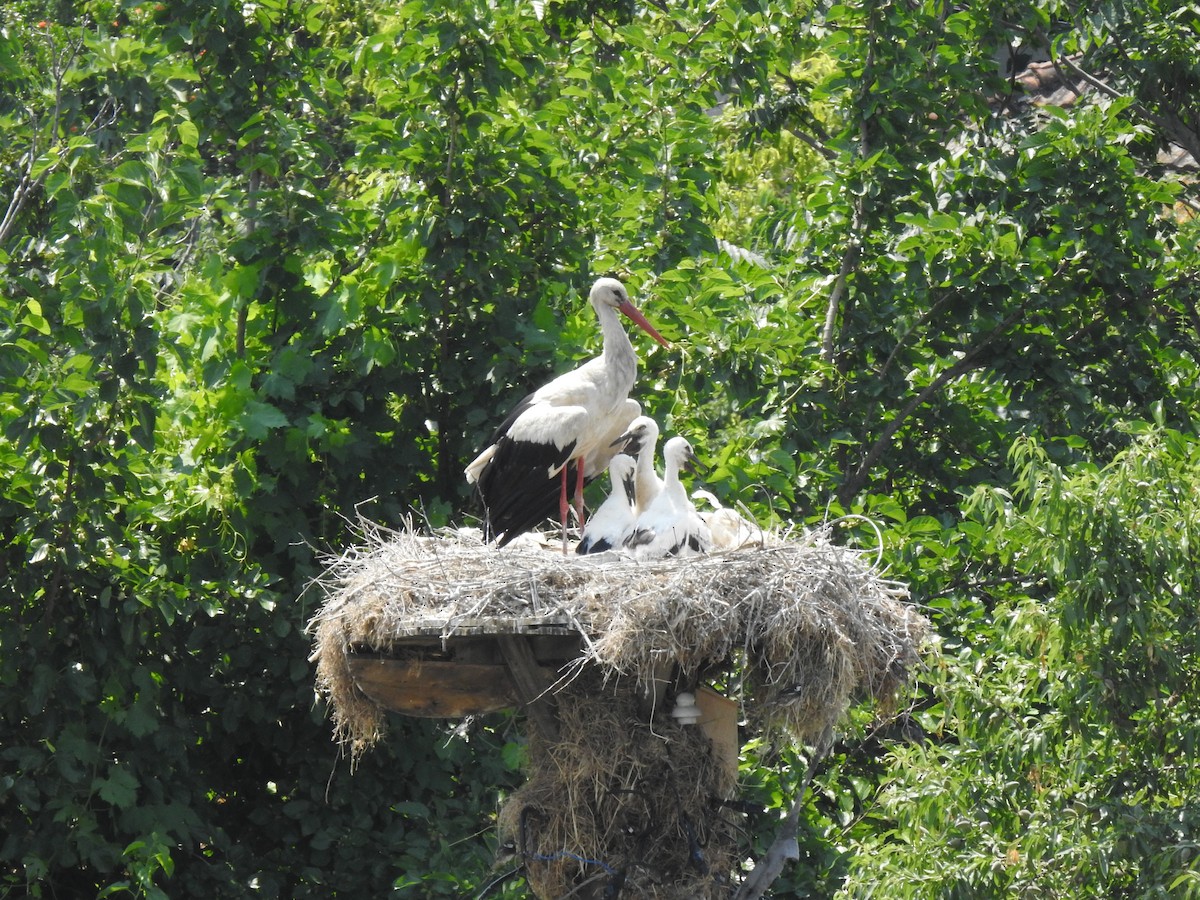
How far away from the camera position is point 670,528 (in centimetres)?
704

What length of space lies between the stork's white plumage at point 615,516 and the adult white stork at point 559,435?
0.14 m

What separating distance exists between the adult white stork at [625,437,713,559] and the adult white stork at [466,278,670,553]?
0.49 meters

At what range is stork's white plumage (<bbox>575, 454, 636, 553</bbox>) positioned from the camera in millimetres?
7356

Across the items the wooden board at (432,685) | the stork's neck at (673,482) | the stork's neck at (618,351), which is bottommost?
the wooden board at (432,685)

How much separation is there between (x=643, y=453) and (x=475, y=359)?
186 cm

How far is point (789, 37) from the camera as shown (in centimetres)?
1092

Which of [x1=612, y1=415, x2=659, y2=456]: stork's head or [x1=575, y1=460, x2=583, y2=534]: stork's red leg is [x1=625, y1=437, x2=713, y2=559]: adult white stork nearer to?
[x1=612, y1=415, x2=659, y2=456]: stork's head

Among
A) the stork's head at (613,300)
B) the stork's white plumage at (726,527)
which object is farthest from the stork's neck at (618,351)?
the stork's white plumage at (726,527)

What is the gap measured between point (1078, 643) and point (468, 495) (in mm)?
3624

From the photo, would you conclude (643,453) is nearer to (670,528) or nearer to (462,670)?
(670,528)

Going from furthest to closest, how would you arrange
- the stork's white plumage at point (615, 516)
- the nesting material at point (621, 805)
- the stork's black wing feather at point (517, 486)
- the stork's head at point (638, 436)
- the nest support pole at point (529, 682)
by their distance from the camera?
the stork's head at point (638, 436), the stork's black wing feather at point (517, 486), the stork's white plumage at point (615, 516), the nesting material at point (621, 805), the nest support pole at point (529, 682)

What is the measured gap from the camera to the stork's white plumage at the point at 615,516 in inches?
290

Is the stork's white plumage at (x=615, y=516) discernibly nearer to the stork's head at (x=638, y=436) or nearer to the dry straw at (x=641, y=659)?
the stork's head at (x=638, y=436)

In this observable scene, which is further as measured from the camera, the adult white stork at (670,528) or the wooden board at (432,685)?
the adult white stork at (670,528)
